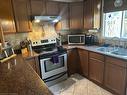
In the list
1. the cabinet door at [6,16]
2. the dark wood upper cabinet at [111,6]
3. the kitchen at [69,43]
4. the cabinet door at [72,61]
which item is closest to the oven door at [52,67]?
the kitchen at [69,43]

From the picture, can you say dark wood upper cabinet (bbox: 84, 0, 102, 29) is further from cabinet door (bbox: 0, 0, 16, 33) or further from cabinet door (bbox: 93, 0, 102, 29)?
cabinet door (bbox: 0, 0, 16, 33)

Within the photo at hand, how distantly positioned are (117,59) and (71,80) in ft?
4.72

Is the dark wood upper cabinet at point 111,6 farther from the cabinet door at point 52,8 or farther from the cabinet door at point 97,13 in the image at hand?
the cabinet door at point 52,8

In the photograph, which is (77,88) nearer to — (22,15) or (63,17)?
(63,17)

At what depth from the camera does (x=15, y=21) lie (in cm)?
249

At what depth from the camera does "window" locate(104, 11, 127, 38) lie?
271cm

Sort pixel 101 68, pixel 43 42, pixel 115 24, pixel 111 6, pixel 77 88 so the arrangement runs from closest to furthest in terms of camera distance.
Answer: pixel 101 68
pixel 77 88
pixel 111 6
pixel 115 24
pixel 43 42

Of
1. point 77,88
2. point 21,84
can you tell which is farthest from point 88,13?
point 21,84

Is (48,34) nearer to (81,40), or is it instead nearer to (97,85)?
(81,40)

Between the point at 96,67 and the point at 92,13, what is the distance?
4.74 ft

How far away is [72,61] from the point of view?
3.23 m

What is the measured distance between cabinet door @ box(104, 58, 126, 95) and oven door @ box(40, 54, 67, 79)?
1123mm

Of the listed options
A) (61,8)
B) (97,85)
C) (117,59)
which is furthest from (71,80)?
(61,8)

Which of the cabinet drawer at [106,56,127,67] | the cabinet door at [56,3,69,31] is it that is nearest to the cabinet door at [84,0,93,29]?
the cabinet door at [56,3,69,31]
